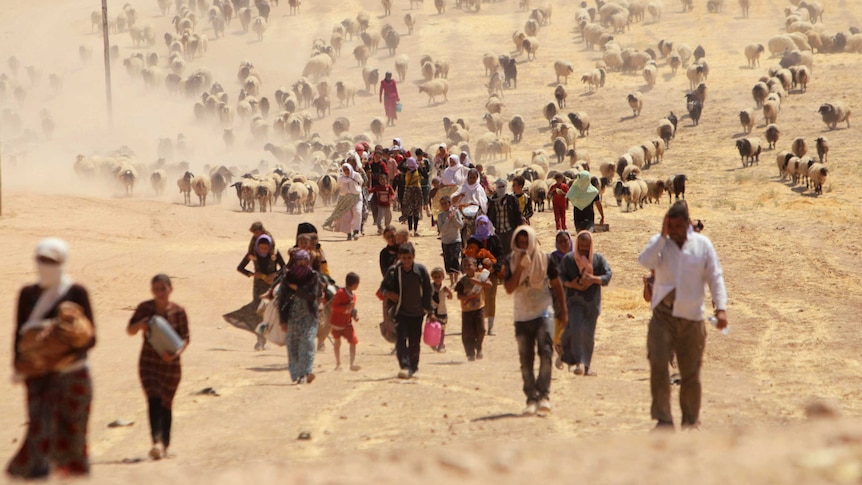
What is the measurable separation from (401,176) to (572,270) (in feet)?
35.3

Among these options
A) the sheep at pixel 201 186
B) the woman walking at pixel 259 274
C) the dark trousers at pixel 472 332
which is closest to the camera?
the dark trousers at pixel 472 332

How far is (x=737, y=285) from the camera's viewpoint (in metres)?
17.2

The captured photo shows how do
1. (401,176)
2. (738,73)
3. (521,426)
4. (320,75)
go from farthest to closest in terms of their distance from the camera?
(320,75) < (738,73) < (401,176) < (521,426)

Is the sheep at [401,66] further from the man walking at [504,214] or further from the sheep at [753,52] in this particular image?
the man walking at [504,214]

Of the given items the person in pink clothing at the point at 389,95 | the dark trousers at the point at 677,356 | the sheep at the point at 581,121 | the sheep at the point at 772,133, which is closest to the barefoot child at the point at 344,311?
the dark trousers at the point at 677,356

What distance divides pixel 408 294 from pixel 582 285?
1.47 meters

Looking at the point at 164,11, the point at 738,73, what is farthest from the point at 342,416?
the point at 164,11

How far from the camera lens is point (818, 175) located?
86.6ft

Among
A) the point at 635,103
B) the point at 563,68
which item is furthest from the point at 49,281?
the point at 563,68

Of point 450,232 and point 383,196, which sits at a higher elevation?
point 383,196

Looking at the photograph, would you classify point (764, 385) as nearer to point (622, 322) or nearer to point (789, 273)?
point (622, 322)

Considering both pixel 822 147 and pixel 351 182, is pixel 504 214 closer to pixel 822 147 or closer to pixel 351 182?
pixel 351 182

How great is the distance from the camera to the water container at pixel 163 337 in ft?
25.0

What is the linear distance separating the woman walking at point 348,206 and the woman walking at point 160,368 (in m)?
12.0
